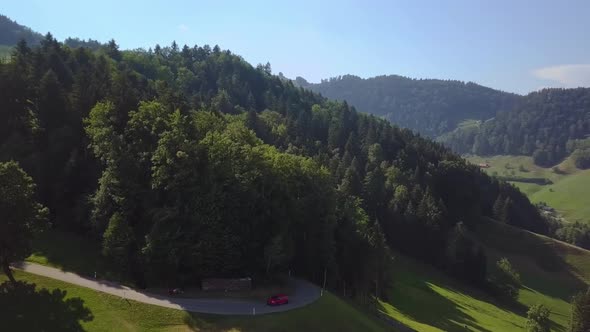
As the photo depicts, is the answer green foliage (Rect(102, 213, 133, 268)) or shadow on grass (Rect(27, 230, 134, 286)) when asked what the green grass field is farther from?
green foliage (Rect(102, 213, 133, 268))

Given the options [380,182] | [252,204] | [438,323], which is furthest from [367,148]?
[252,204]

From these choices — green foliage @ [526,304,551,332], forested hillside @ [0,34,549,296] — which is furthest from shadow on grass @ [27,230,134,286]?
green foliage @ [526,304,551,332]

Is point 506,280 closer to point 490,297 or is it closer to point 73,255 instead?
point 490,297

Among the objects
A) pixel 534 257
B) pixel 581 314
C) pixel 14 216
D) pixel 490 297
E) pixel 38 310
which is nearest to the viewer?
pixel 38 310

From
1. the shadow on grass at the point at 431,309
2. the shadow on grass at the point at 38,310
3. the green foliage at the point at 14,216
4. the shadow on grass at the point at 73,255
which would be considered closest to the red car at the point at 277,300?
the shadow on grass at the point at 73,255

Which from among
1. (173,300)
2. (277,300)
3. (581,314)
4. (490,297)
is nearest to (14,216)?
(173,300)

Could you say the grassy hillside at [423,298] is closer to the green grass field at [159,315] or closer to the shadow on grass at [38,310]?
the green grass field at [159,315]
